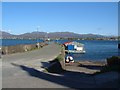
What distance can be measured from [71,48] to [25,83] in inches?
3110

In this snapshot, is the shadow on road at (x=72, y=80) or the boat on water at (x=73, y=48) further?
the boat on water at (x=73, y=48)

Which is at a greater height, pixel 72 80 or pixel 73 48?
pixel 72 80

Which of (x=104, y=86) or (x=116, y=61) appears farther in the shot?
(x=116, y=61)

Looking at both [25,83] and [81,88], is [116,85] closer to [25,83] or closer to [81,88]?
[81,88]

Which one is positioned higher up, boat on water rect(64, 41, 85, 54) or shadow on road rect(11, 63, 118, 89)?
shadow on road rect(11, 63, 118, 89)

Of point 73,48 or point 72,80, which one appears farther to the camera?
point 73,48

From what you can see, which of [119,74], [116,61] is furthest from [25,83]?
[116,61]

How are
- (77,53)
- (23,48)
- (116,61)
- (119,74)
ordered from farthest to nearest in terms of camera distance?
(77,53)
(23,48)
(116,61)
(119,74)

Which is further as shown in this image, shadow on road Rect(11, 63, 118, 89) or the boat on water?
the boat on water

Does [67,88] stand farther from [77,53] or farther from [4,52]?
[77,53]

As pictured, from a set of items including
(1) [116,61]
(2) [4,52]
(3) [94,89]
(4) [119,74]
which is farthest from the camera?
(2) [4,52]

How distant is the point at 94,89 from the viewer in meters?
12.7

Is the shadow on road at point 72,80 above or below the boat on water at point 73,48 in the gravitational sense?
above

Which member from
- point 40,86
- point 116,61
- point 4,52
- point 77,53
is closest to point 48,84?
point 40,86
